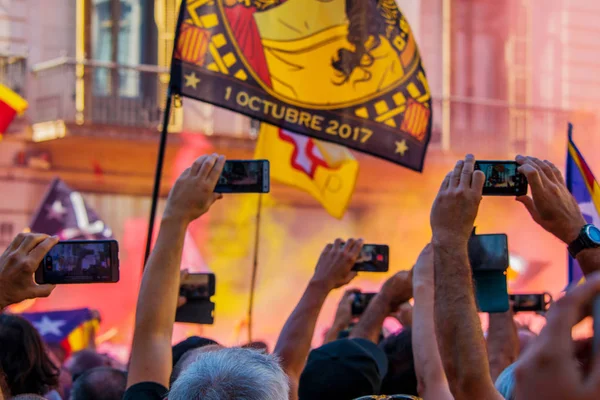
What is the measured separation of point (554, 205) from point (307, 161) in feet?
13.5

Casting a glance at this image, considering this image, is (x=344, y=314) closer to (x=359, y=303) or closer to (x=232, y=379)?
(x=359, y=303)

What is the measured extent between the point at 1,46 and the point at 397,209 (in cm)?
639

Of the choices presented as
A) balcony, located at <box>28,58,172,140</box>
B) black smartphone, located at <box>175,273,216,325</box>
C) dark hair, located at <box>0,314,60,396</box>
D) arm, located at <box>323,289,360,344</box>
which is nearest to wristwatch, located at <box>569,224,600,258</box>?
black smartphone, located at <box>175,273,216,325</box>

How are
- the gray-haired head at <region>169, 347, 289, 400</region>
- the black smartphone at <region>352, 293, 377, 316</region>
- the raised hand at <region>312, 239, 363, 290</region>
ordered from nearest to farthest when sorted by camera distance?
the gray-haired head at <region>169, 347, 289, 400</region>
the raised hand at <region>312, 239, 363, 290</region>
the black smartphone at <region>352, 293, 377, 316</region>

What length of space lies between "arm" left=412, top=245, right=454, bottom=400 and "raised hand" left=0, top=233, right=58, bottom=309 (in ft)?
3.84

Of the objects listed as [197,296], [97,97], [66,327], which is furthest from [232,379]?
[97,97]

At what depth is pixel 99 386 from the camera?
355 cm

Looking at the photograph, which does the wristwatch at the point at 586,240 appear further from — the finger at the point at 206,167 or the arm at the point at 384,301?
the arm at the point at 384,301

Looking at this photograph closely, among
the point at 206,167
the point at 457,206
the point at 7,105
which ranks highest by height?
the point at 7,105

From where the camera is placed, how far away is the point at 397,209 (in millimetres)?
15688

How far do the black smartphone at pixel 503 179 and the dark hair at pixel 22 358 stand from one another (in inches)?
63.4

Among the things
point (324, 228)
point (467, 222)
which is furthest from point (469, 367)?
point (324, 228)

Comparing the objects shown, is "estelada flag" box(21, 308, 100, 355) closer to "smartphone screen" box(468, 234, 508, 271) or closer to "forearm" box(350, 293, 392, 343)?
"forearm" box(350, 293, 392, 343)

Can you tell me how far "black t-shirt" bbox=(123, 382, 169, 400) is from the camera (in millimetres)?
2588
